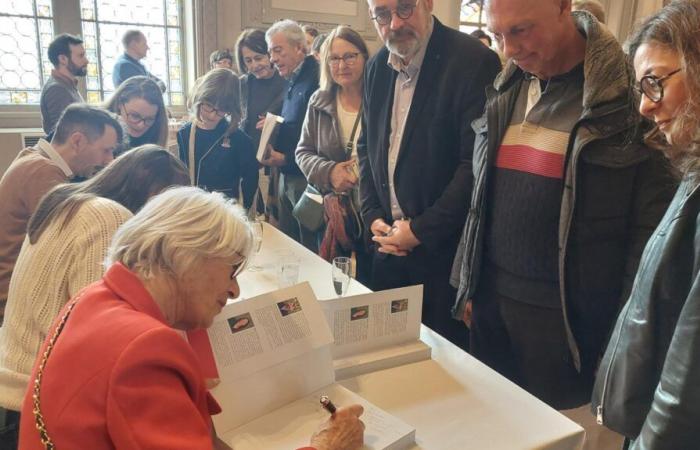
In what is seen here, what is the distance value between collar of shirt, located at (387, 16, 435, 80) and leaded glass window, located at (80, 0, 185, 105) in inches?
203

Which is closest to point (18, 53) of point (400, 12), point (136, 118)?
point (136, 118)

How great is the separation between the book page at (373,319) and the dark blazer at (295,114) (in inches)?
71.5

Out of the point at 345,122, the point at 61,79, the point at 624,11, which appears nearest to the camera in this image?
the point at 345,122

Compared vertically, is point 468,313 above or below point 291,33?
below

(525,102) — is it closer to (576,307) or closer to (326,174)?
(576,307)

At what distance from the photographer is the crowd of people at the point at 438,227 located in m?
0.87

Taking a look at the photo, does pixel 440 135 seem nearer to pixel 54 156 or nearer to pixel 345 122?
pixel 345 122

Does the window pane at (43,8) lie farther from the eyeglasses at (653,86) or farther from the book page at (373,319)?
the eyeglasses at (653,86)

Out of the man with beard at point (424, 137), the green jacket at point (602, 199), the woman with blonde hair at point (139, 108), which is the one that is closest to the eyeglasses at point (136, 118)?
the woman with blonde hair at point (139, 108)

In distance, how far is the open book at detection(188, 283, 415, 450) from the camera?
109cm

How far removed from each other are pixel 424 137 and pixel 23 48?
5.67 meters

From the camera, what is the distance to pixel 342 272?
1695 millimetres

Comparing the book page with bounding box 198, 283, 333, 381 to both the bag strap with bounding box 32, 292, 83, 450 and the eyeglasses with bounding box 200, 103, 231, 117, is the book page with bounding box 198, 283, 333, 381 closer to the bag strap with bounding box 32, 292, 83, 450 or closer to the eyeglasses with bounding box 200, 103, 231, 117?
the bag strap with bounding box 32, 292, 83, 450

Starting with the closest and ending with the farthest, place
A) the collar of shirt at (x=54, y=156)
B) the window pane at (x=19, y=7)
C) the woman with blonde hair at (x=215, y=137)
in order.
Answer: the collar of shirt at (x=54, y=156)
the woman with blonde hair at (x=215, y=137)
the window pane at (x=19, y=7)
